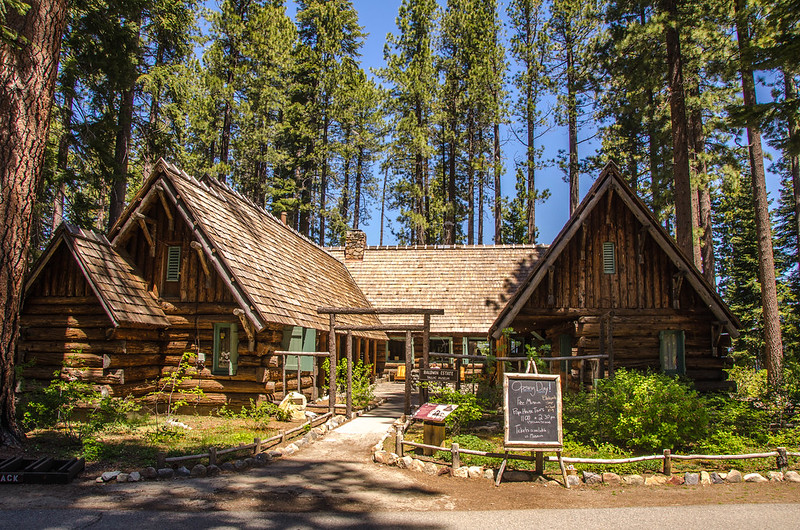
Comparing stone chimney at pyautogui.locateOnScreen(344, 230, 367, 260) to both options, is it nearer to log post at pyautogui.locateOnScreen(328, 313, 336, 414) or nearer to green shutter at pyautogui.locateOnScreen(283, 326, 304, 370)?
green shutter at pyautogui.locateOnScreen(283, 326, 304, 370)

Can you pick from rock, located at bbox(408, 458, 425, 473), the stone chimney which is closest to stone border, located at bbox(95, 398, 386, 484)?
rock, located at bbox(408, 458, 425, 473)

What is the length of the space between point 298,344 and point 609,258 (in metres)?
9.77

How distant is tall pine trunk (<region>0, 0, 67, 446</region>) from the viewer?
9.94 meters

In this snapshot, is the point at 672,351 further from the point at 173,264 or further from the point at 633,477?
the point at 173,264

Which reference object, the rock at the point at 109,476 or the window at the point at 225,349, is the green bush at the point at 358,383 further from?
the rock at the point at 109,476

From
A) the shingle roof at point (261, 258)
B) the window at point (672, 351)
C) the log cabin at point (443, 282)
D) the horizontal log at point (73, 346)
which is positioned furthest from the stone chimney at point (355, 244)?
the window at point (672, 351)

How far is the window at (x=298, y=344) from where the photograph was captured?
15.6 meters

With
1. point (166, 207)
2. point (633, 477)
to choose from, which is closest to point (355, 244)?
point (166, 207)

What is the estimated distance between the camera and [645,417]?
9961mm

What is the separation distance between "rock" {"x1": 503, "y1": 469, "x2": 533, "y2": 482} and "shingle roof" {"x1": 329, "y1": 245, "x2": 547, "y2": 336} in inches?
594

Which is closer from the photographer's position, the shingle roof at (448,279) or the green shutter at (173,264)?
the green shutter at (173,264)

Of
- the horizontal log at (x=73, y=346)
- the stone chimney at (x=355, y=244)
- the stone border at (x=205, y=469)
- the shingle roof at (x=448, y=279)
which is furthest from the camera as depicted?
the stone chimney at (x=355, y=244)

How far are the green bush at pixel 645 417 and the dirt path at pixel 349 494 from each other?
1515mm

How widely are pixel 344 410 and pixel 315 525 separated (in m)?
8.77
